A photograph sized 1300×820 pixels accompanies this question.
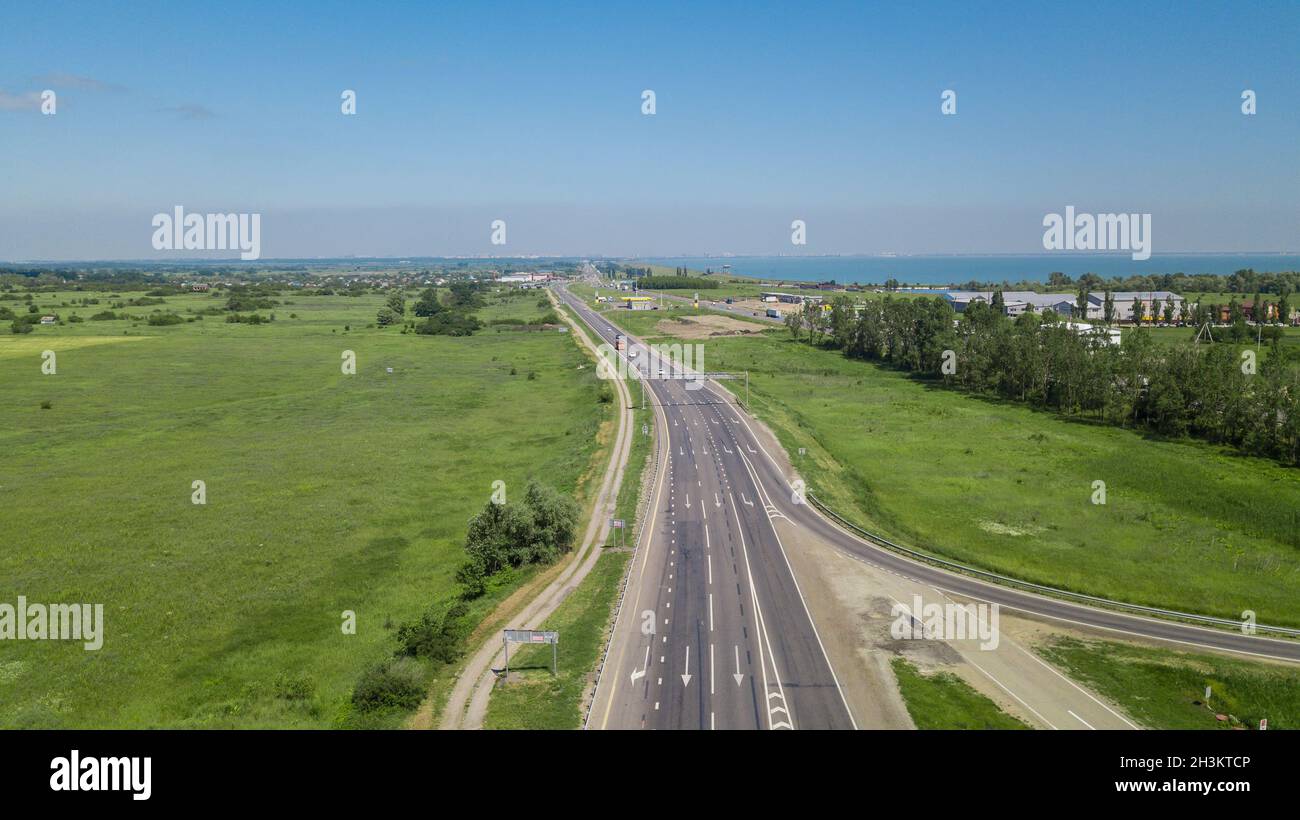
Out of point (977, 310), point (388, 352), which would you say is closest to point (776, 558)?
point (977, 310)

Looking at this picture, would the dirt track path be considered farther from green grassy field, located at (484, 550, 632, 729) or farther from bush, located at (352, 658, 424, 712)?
bush, located at (352, 658, 424, 712)

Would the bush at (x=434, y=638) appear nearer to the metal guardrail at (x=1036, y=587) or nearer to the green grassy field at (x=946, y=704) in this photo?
the green grassy field at (x=946, y=704)

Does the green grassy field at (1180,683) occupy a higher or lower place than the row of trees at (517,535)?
lower

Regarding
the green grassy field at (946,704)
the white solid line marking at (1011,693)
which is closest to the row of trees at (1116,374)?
the white solid line marking at (1011,693)

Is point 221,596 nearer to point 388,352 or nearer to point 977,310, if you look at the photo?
point 388,352

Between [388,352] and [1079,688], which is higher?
[388,352]

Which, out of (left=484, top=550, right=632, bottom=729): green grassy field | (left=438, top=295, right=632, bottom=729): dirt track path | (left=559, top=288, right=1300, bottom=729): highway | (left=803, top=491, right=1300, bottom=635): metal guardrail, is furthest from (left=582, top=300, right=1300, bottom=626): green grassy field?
(left=484, top=550, right=632, bottom=729): green grassy field

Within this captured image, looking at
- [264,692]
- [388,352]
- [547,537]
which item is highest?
[388,352]
